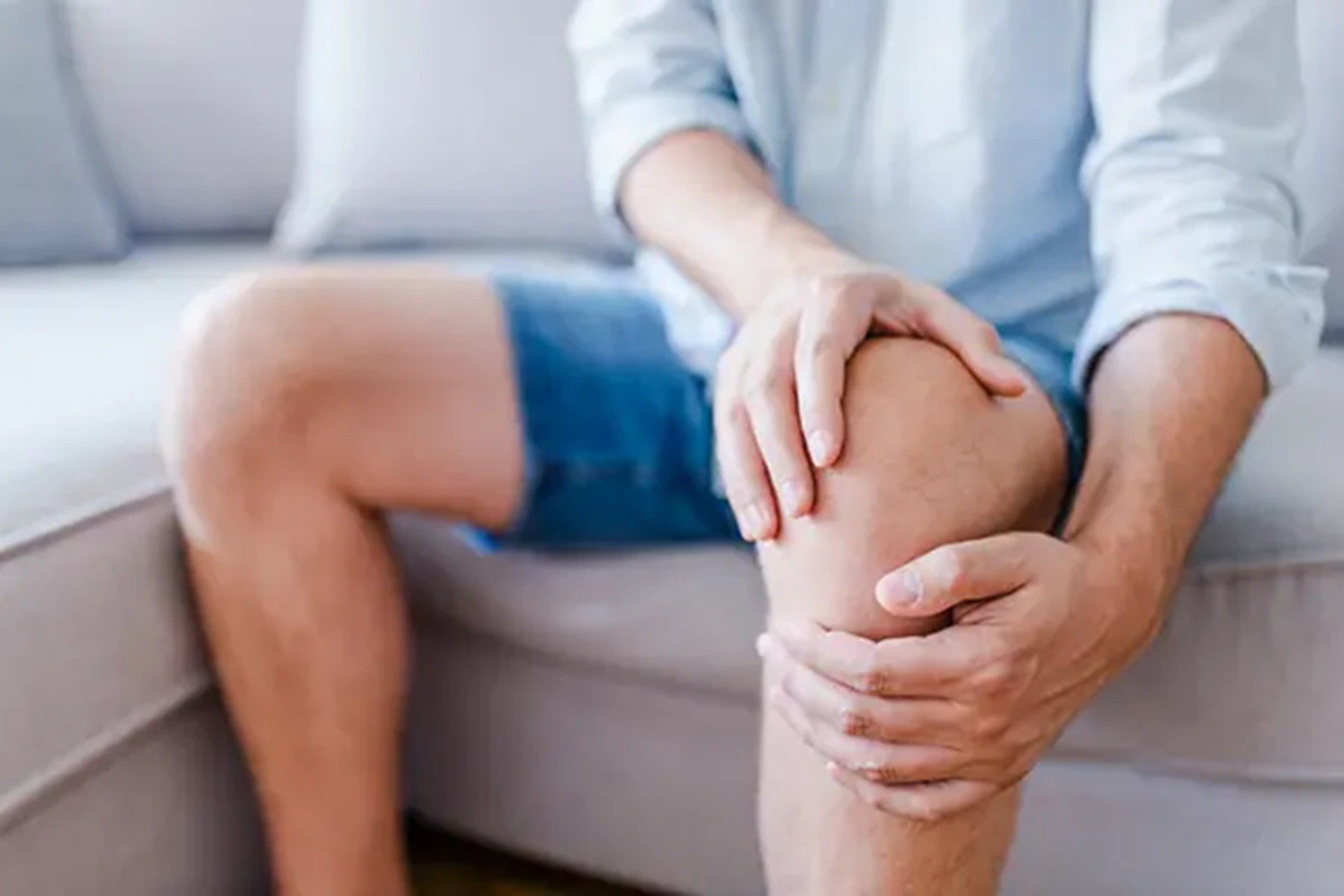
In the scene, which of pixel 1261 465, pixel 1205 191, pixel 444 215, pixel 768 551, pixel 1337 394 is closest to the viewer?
pixel 768 551

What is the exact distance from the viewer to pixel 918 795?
679 millimetres

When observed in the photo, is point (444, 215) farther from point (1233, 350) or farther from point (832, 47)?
point (1233, 350)

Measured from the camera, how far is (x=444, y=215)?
1.42m

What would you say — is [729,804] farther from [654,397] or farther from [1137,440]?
[1137,440]

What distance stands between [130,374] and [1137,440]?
67 centimetres

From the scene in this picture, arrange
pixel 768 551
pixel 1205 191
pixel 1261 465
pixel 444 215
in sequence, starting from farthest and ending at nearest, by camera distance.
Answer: pixel 444 215, pixel 1261 465, pixel 1205 191, pixel 768 551

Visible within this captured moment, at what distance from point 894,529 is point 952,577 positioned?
0.12 ft

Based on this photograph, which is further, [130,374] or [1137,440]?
[130,374]

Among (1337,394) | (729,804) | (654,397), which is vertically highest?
(654,397)

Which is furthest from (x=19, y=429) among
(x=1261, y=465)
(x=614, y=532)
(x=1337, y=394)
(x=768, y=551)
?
(x=1337, y=394)

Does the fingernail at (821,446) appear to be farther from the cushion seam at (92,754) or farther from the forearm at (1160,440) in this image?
the cushion seam at (92,754)

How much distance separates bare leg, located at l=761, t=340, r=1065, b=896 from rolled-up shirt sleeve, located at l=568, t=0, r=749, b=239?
31cm

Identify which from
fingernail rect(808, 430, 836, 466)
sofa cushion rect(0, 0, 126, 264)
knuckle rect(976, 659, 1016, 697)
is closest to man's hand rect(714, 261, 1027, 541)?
fingernail rect(808, 430, 836, 466)

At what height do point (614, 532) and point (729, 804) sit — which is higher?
point (614, 532)
